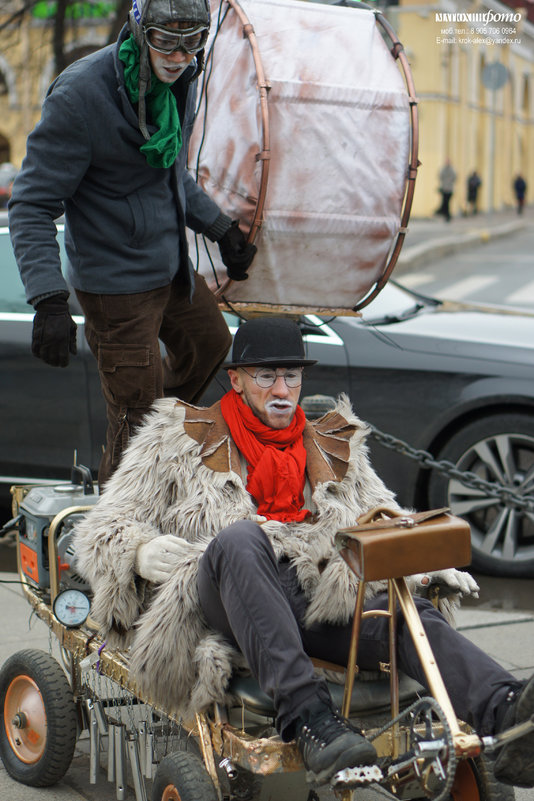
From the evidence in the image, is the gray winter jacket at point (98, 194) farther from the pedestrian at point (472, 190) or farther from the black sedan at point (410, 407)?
the pedestrian at point (472, 190)

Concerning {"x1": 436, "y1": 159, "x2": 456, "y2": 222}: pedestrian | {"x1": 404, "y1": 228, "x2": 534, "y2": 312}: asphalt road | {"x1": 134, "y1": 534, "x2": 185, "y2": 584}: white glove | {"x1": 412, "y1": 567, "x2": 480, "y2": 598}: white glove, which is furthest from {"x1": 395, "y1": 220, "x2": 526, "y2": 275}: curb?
{"x1": 134, "y1": 534, "x2": 185, "y2": 584}: white glove

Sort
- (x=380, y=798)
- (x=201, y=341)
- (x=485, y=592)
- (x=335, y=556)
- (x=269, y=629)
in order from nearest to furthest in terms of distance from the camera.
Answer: (x=269, y=629) → (x=335, y=556) → (x=380, y=798) → (x=201, y=341) → (x=485, y=592)

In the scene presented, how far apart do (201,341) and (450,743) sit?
6.08 feet

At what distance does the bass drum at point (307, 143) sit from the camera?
381 centimetres

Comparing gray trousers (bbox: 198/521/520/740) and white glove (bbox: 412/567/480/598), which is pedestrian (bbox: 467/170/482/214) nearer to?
white glove (bbox: 412/567/480/598)

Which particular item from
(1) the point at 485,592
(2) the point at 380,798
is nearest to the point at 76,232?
(2) the point at 380,798

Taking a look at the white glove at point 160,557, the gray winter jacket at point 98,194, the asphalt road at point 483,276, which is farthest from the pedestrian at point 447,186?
the white glove at point 160,557

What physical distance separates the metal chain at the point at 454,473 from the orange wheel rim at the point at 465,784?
6.92 feet

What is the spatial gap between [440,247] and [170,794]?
20.5m

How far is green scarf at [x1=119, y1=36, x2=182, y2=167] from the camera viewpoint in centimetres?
347

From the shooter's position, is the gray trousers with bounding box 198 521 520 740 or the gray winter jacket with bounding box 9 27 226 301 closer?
the gray trousers with bounding box 198 521 520 740

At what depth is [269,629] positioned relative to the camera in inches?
109

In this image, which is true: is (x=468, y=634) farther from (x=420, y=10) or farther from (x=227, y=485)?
(x=420, y=10)

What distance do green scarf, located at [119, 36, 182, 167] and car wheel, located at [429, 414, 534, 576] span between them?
8.48ft
